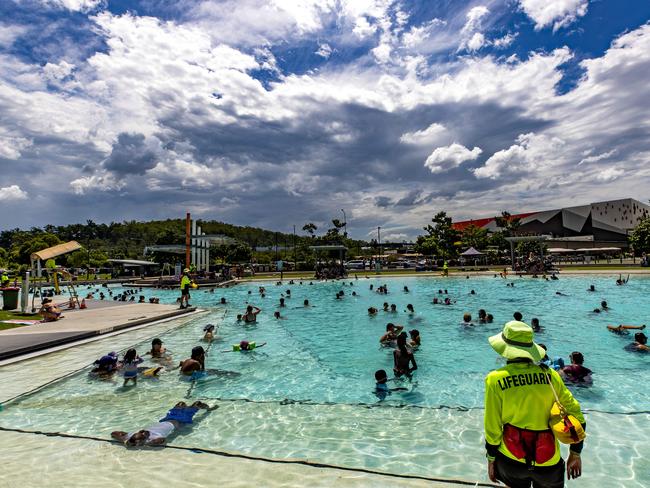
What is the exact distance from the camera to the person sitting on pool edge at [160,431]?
5.88 meters

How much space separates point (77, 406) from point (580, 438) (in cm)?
887

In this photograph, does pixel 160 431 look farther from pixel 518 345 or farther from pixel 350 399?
pixel 518 345

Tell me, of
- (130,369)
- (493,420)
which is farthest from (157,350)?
(493,420)

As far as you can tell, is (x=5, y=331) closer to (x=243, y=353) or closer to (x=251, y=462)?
(x=243, y=353)

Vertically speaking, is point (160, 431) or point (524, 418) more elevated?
point (524, 418)

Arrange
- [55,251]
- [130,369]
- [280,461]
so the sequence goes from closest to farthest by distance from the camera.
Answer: [280,461], [130,369], [55,251]

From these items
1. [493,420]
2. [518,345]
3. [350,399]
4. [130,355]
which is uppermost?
[518,345]

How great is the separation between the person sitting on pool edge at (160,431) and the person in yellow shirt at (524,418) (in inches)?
198

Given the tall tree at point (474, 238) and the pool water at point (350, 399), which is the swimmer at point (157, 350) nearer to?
the pool water at point (350, 399)

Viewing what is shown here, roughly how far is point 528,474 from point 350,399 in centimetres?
615

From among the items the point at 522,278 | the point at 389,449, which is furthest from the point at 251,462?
the point at 522,278

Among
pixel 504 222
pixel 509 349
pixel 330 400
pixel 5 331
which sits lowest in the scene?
pixel 330 400

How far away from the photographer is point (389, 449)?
20.3 feet

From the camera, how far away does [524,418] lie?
123 inches
